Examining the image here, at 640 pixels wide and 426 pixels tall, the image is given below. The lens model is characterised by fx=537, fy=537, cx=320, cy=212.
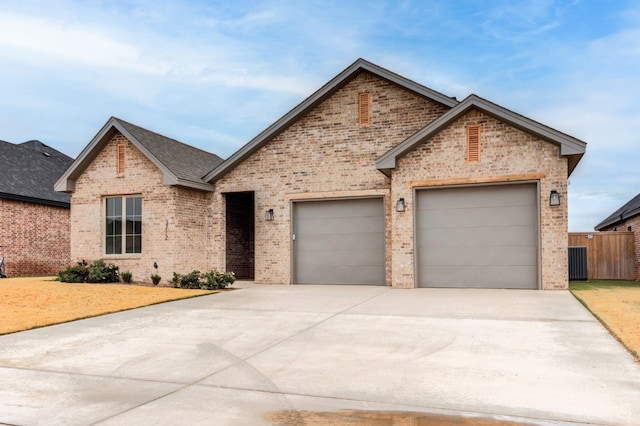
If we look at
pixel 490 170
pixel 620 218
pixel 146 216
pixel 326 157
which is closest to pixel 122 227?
pixel 146 216

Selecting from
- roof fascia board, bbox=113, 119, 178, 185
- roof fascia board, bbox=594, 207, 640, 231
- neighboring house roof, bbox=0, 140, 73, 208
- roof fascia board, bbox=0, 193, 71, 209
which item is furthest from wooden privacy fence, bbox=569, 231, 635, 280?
neighboring house roof, bbox=0, 140, 73, 208

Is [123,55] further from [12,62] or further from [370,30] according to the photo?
[370,30]

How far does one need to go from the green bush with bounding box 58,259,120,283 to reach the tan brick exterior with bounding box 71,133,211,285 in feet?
1.31

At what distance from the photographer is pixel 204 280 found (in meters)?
16.6

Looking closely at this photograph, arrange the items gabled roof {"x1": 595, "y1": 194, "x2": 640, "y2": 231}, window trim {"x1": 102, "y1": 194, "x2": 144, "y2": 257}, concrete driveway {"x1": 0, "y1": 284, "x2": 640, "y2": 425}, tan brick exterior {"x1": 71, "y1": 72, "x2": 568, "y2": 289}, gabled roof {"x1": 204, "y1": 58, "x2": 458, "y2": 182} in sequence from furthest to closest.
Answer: gabled roof {"x1": 595, "y1": 194, "x2": 640, "y2": 231}
window trim {"x1": 102, "y1": 194, "x2": 144, "y2": 257}
gabled roof {"x1": 204, "y1": 58, "x2": 458, "y2": 182}
tan brick exterior {"x1": 71, "y1": 72, "x2": 568, "y2": 289}
concrete driveway {"x1": 0, "y1": 284, "x2": 640, "y2": 425}

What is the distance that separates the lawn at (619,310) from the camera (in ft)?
25.2

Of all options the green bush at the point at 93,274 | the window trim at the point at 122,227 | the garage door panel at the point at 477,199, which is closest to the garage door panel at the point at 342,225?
the garage door panel at the point at 477,199

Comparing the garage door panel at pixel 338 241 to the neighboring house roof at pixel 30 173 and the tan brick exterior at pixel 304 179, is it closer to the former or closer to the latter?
the tan brick exterior at pixel 304 179

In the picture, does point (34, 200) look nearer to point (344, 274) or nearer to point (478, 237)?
point (344, 274)

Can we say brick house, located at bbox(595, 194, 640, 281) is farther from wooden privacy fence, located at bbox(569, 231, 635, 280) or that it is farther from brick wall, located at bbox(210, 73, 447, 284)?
brick wall, located at bbox(210, 73, 447, 284)

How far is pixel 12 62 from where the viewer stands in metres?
18.9

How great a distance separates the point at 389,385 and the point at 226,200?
577 inches

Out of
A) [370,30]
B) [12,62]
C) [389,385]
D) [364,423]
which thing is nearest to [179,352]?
[389,385]

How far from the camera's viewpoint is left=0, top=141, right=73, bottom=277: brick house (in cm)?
2216
